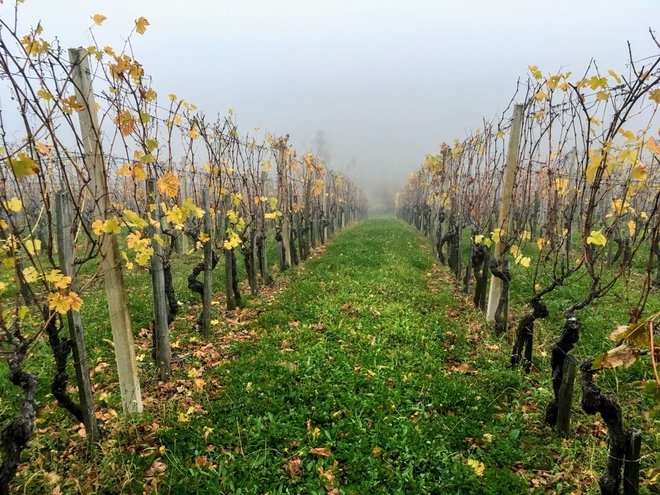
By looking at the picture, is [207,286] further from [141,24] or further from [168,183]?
[141,24]

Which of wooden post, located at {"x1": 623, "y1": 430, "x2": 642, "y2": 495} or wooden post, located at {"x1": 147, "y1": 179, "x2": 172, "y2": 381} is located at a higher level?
wooden post, located at {"x1": 147, "y1": 179, "x2": 172, "y2": 381}

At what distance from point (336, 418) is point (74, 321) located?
251 cm

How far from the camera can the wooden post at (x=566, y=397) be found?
3.36 meters

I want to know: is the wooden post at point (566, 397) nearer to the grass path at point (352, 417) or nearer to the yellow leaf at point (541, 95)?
the grass path at point (352, 417)

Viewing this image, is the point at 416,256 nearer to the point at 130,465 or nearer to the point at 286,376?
the point at 286,376

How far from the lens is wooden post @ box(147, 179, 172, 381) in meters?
3.87

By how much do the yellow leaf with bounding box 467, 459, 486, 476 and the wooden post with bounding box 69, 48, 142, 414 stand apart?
310 centimetres

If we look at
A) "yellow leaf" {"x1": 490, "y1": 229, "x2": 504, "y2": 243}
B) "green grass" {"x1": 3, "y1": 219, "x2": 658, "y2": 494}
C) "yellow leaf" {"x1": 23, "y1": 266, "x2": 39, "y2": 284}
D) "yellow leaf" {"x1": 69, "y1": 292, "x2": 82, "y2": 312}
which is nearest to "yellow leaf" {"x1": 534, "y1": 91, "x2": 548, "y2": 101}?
"yellow leaf" {"x1": 490, "y1": 229, "x2": 504, "y2": 243}

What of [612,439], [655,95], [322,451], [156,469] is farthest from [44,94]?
[612,439]

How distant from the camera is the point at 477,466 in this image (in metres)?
3.12

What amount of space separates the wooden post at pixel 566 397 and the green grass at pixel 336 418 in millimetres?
134

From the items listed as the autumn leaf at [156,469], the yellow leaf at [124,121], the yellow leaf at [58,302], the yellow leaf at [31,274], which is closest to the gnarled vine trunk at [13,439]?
the yellow leaf at [58,302]

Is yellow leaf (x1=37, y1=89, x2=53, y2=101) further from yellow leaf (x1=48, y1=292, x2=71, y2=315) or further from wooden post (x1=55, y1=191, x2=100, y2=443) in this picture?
yellow leaf (x1=48, y1=292, x2=71, y2=315)

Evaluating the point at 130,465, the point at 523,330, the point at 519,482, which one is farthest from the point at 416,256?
the point at 130,465
